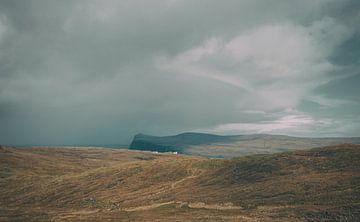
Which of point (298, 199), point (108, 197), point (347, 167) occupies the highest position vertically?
point (347, 167)

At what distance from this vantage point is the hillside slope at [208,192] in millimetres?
66688

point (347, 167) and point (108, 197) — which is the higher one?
point (347, 167)

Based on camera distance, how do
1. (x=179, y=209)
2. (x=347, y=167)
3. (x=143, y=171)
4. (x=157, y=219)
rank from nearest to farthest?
1. (x=157, y=219)
2. (x=179, y=209)
3. (x=347, y=167)
4. (x=143, y=171)

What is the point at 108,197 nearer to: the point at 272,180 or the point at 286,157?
the point at 272,180

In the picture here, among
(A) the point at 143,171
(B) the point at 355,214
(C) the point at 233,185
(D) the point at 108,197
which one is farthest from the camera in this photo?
(A) the point at 143,171

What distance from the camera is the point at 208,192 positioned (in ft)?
318

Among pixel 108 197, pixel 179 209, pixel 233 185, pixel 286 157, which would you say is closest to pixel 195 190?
pixel 233 185

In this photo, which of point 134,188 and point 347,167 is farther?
point 134,188

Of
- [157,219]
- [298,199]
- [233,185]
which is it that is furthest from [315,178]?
[157,219]

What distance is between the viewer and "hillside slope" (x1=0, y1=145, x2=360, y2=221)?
219 ft

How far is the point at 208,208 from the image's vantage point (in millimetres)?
76312

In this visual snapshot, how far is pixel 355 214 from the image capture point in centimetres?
5438

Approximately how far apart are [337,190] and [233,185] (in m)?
34.4

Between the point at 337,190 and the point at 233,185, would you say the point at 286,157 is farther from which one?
the point at 337,190
